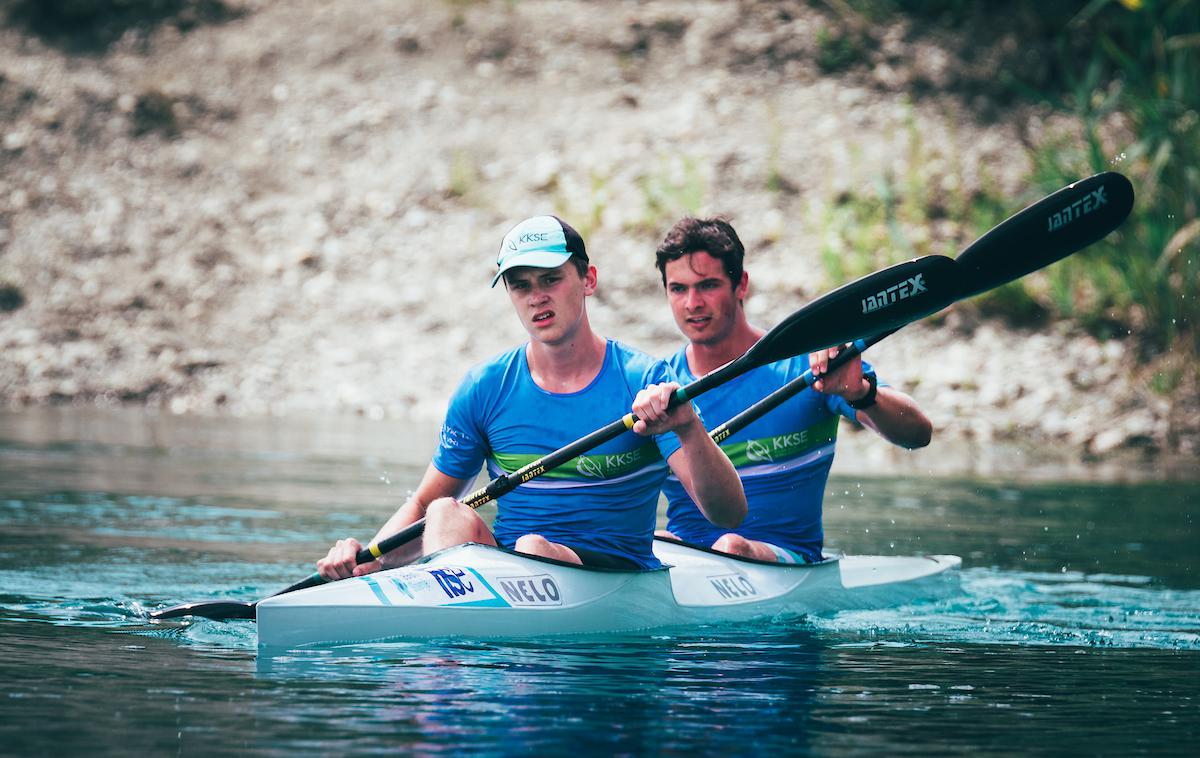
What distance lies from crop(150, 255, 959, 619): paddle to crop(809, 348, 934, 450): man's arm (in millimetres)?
119

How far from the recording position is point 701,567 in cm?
553

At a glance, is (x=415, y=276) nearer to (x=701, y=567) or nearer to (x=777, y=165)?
(x=777, y=165)

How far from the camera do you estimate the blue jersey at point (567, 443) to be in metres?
4.97

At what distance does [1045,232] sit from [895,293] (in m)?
Answer: 0.83

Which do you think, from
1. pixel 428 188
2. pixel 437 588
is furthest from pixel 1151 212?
pixel 437 588

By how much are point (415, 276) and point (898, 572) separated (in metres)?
11.3

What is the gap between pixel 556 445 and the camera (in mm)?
5027

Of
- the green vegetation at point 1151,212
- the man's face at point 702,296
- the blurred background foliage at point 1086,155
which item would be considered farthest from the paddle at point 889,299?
the green vegetation at point 1151,212

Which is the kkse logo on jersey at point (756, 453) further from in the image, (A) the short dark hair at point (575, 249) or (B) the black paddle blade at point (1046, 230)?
(A) the short dark hair at point (575, 249)

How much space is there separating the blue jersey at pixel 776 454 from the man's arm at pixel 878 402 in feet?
0.63

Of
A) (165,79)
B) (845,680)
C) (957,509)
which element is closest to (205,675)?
(845,680)

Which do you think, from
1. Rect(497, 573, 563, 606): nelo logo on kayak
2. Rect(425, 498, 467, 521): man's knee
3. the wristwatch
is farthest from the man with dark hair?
Rect(425, 498, 467, 521): man's knee

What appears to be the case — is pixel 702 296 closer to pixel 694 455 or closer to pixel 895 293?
pixel 895 293

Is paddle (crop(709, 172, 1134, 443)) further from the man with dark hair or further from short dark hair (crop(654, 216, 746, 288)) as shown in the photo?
short dark hair (crop(654, 216, 746, 288))
